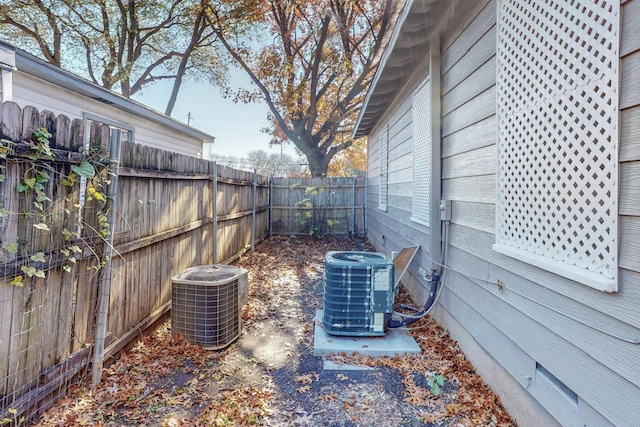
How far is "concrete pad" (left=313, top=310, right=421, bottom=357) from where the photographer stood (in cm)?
311

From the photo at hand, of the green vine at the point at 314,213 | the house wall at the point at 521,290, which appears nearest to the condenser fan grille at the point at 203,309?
the house wall at the point at 521,290

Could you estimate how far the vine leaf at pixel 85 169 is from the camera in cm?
220

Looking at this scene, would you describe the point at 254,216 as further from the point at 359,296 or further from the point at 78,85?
the point at 359,296

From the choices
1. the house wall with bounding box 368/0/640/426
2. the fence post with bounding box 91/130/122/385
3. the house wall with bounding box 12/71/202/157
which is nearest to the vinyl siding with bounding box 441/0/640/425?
the house wall with bounding box 368/0/640/426

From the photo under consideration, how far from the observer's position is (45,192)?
80.9 inches

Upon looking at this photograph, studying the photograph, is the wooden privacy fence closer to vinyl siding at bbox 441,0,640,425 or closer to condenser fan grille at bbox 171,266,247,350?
condenser fan grille at bbox 171,266,247,350

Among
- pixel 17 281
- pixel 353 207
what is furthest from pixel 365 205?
pixel 17 281

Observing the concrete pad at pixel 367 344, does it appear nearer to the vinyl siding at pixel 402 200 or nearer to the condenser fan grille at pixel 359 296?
the condenser fan grille at pixel 359 296

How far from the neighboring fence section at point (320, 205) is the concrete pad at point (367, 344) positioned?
6.96 metres

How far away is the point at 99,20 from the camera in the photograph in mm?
13438

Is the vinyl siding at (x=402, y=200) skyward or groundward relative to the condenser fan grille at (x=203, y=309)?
skyward

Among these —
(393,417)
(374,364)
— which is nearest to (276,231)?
(374,364)

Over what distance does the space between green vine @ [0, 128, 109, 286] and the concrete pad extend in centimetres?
199

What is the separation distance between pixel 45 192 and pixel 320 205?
27.9 ft
